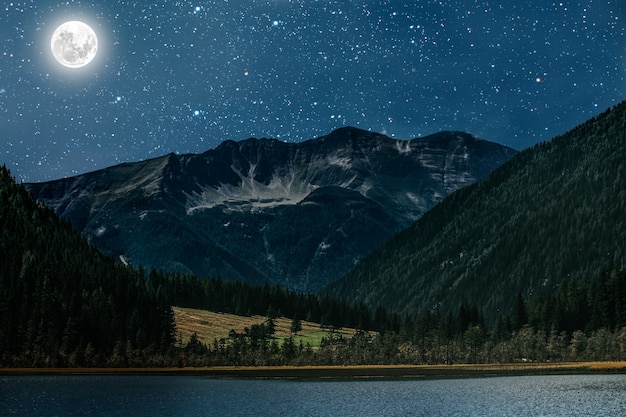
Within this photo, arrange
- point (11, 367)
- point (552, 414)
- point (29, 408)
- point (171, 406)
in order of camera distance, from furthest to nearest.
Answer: point (11, 367)
point (171, 406)
point (29, 408)
point (552, 414)

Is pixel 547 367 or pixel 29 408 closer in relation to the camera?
pixel 29 408

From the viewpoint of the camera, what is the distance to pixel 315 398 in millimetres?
118938

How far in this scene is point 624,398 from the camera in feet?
335

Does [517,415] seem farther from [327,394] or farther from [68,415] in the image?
[68,415]

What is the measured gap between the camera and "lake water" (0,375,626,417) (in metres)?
94.8

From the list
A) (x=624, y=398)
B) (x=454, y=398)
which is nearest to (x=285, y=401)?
(x=454, y=398)

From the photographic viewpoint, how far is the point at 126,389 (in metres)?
139

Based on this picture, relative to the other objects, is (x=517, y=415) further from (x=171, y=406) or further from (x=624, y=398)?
(x=171, y=406)

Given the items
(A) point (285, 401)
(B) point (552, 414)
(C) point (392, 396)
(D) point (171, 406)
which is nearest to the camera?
(B) point (552, 414)

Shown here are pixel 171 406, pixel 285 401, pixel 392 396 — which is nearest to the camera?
pixel 171 406

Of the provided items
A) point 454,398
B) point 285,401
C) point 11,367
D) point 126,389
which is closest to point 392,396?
point 454,398

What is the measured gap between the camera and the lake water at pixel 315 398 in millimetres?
94750

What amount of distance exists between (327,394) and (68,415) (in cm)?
5109

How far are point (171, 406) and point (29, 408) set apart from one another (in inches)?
778
